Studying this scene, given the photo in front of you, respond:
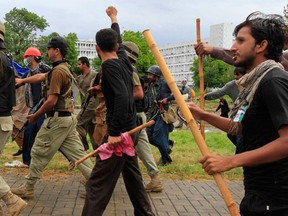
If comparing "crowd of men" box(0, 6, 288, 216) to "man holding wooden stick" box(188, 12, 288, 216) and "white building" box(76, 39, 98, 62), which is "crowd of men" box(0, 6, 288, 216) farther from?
"white building" box(76, 39, 98, 62)

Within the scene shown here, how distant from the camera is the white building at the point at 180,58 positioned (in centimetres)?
11781

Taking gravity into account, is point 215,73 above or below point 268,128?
below

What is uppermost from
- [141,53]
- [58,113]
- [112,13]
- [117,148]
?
[112,13]

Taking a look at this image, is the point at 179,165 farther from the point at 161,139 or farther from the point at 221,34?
the point at 221,34

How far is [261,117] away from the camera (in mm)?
2564

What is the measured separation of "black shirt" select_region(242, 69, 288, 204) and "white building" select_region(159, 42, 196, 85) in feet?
373

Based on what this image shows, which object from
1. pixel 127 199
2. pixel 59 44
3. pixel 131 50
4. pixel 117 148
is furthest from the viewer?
pixel 131 50

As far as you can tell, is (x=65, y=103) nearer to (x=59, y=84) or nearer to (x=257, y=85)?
(x=59, y=84)

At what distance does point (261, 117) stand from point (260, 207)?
0.52m

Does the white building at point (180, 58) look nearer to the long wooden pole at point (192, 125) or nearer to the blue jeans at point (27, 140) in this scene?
the blue jeans at point (27, 140)

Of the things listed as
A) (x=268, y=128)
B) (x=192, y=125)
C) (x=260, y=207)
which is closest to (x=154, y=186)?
(x=192, y=125)

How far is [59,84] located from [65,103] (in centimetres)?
32

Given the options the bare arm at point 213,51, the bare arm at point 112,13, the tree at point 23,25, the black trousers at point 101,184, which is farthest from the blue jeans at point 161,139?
the tree at point 23,25

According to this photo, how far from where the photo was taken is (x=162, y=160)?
899cm
